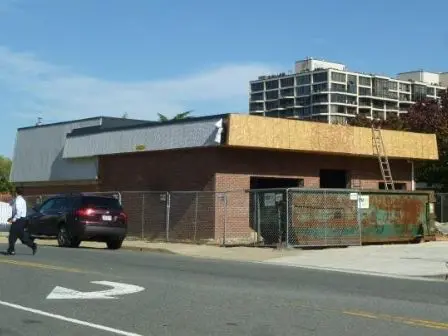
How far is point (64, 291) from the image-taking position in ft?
36.9

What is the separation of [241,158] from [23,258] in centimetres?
1228

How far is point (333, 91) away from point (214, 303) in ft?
470

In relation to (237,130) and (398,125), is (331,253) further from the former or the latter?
(398,125)

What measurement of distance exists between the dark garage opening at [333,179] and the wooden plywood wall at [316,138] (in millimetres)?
2126

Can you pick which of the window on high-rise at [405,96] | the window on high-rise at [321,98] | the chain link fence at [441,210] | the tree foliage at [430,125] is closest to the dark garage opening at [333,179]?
the chain link fence at [441,210]

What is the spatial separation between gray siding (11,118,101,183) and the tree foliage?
20093mm

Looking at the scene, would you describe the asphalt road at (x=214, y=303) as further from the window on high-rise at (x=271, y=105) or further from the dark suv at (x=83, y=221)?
the window on high-rise at (x=271, y=105)

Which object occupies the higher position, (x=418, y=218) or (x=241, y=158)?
(x=241, y=158)

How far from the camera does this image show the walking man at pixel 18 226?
17.8 m

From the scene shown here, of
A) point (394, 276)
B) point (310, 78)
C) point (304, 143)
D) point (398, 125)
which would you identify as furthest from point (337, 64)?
point (394, 276)

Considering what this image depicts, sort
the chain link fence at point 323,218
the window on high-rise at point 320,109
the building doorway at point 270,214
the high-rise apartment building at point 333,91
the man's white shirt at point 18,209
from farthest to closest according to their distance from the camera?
1. the window on high-rise at point 320,109
2. the high-rise apartment building at point 333,91
3. the building doorway at point 270,214
4. the chain link fence at point 323,218
5. the man's white shirt at point 18,209

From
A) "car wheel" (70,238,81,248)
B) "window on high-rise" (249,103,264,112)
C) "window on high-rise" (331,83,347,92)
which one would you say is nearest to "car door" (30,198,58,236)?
"car wheel" (70,238,81,248)

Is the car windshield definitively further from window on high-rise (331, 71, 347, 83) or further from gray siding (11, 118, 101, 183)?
window on high-rise (331, 71, 347, 83)

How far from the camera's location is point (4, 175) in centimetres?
7931
